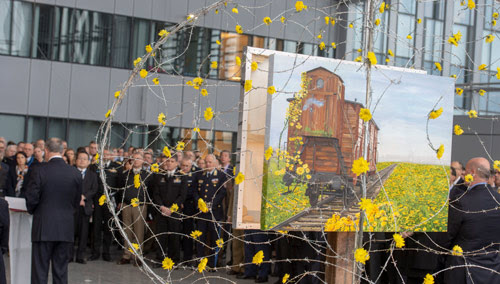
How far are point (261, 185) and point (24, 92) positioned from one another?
60.9 ft

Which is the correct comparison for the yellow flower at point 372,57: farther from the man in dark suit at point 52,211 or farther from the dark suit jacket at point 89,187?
the dark suit jacket at point 89,187

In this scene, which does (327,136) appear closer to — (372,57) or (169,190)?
(372,57)

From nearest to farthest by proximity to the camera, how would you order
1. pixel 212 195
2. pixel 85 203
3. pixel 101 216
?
pixel 212 195, pixel 85 203, pixel 101 216

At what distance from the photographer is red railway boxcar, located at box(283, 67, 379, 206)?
6.06 metres

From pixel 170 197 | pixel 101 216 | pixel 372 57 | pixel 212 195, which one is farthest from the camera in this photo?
pixel 101 216

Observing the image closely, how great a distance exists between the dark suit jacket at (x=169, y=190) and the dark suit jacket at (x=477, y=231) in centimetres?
642

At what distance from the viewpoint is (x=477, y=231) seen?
7.31 meters

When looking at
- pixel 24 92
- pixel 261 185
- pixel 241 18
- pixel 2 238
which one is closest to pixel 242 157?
pixel 261 185

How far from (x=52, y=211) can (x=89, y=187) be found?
4.32 meters

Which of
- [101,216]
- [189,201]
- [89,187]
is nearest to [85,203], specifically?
[89,187]

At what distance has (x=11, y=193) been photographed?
529 inches

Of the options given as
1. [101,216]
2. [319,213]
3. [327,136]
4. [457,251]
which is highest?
[327,136]

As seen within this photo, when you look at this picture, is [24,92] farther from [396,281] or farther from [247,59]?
[247,59]

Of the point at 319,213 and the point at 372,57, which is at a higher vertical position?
the point at 372,57
